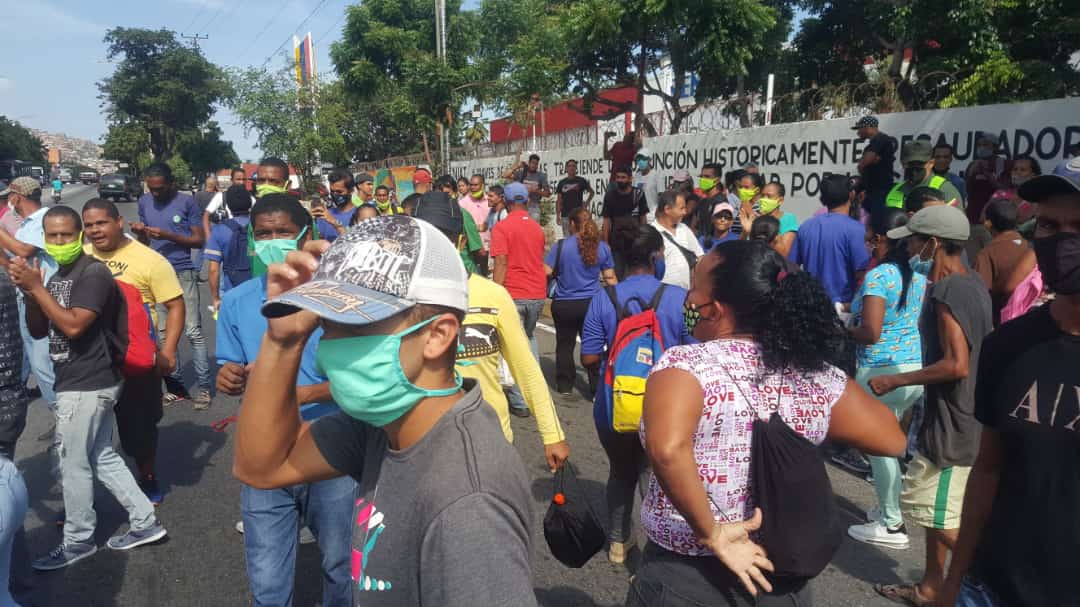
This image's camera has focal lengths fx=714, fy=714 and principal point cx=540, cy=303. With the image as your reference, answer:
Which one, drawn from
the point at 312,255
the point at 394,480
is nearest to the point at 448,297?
the point at 394,480

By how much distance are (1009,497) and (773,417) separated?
2.20 ft

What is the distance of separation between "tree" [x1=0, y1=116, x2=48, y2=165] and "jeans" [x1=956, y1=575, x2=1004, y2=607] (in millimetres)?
97413

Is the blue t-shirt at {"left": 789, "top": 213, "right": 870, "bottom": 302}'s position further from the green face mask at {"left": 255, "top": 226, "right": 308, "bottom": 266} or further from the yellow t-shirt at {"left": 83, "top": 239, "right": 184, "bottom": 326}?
the yellow t-shirt at {"left": 83, "top": 239, "right": 184, "bottom": 326}

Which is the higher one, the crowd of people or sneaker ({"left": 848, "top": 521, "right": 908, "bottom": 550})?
the crowd of people

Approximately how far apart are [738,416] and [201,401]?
19.5ft

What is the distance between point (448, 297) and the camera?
139 centimetres

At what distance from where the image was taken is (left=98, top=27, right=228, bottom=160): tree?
6656 centimetres

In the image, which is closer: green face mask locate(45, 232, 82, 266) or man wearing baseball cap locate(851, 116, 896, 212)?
green face mask locate(45, 232, 82, 266)

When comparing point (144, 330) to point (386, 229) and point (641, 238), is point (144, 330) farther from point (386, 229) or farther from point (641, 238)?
point (386, 229)

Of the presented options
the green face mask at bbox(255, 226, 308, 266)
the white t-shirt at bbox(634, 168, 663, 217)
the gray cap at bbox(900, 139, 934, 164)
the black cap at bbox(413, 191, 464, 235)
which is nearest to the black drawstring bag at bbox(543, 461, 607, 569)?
the black cap at bbox(413, 191, 464, 235)

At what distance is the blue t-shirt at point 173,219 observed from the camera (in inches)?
285

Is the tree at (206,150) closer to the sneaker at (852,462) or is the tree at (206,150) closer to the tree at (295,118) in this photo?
the tree at (295,118)

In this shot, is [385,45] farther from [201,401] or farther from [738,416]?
[738,416]

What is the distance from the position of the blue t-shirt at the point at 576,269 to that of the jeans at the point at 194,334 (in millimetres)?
3428
